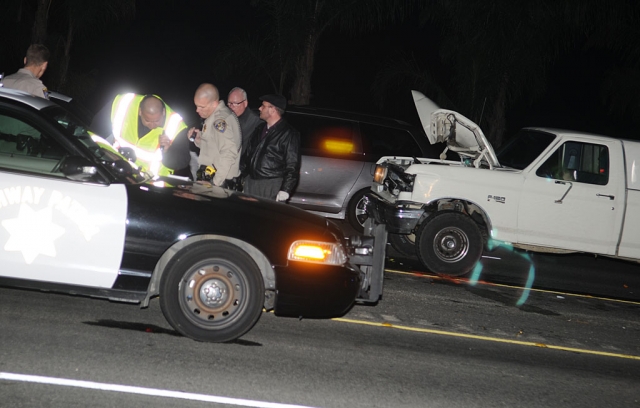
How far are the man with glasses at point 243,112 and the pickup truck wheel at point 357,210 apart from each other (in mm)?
3369

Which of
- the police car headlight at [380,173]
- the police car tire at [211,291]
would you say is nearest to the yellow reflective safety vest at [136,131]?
the police car tire at [211,291]

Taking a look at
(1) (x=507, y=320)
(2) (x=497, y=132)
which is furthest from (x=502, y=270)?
(2) (x=497, y=132)

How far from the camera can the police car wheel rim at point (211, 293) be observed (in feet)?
17.5

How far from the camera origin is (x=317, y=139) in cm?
1171

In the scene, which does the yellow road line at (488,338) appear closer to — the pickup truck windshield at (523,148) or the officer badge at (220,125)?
the officer badge at (220,125)

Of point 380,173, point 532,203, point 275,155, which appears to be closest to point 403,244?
point 380,173

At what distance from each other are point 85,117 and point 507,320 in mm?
5742

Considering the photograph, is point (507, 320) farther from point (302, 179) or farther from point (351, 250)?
point (302, 179)

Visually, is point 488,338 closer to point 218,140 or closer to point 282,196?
point 282,196

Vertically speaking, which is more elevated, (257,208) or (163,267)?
(257,208)

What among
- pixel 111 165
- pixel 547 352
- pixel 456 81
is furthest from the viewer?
pixel 456 81

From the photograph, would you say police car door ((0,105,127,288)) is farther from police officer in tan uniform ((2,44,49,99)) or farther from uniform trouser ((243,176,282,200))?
uniform trouser ((243,176,282,200))

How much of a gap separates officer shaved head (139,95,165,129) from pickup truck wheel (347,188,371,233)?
5116 mm

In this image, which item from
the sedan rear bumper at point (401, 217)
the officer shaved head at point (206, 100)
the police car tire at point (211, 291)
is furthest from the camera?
the sedan rear bumper at point (401, 217)
